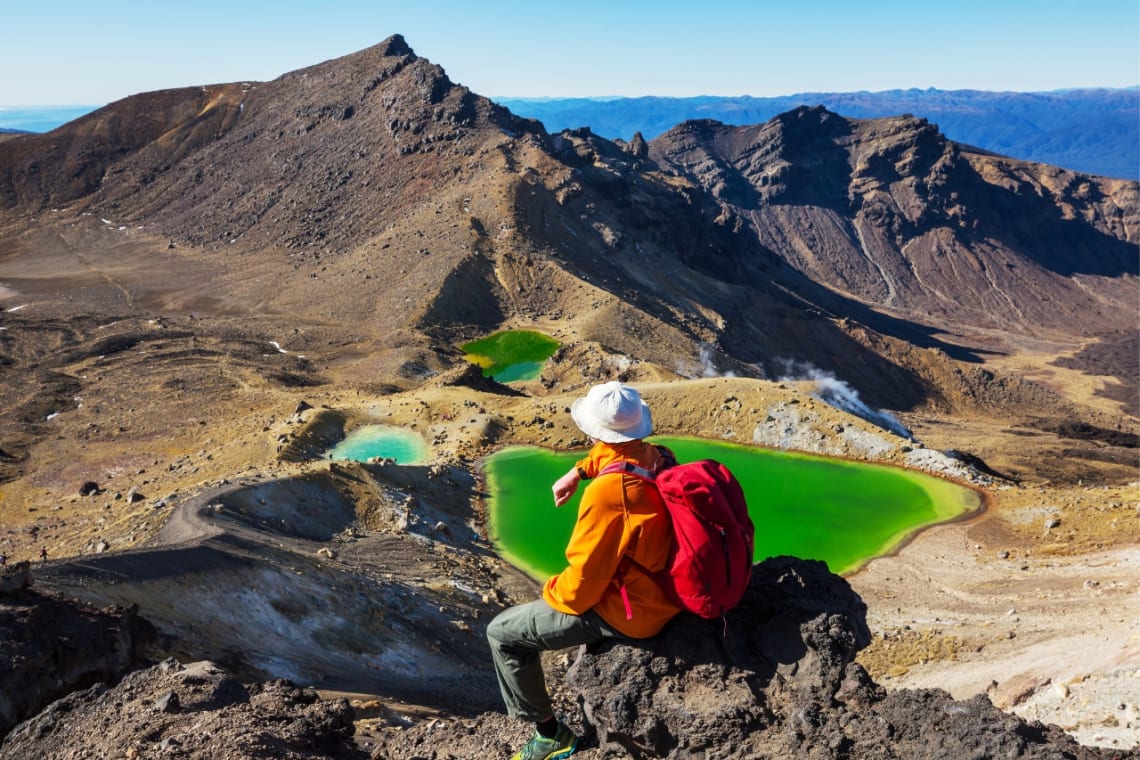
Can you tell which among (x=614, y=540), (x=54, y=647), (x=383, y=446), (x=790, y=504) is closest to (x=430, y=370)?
(x=383, y=446)

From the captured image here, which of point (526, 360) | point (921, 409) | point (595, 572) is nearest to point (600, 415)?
point (595, 572)

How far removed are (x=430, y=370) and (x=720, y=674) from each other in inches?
1744

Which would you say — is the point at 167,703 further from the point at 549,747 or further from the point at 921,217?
the point at 921,217

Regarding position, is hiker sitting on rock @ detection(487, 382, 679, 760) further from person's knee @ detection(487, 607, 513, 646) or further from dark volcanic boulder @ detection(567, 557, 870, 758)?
dark volcanic boulder @ detection(567, 557, 870, 758)

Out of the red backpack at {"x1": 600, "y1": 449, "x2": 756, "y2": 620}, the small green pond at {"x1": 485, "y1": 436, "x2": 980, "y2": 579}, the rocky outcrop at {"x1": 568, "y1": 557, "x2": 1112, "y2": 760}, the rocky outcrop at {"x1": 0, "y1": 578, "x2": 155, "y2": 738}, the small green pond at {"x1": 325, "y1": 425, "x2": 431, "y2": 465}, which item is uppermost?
the red backpack at {"x1": 600, "y1": 449, "x2": 756, "y2": 620}

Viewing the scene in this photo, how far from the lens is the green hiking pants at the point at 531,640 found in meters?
6.66

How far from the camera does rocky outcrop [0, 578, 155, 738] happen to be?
8.70m

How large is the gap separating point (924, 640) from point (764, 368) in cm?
5263

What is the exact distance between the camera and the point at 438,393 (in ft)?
126

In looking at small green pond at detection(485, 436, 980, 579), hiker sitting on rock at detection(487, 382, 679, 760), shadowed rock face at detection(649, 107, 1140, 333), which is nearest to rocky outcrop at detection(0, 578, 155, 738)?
hiker sitting on rock at detection(487, 382, 679, 760)

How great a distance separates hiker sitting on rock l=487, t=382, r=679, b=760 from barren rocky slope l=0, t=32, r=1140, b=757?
6.81 feet

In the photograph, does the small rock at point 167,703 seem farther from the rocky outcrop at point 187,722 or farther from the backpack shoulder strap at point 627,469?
the backpack shoulder strap at point 627,469

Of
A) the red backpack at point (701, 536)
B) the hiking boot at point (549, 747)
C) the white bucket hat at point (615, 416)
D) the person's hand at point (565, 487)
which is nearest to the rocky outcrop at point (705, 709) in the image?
the hiking boot at point (549, 747)

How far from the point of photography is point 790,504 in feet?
89.2
